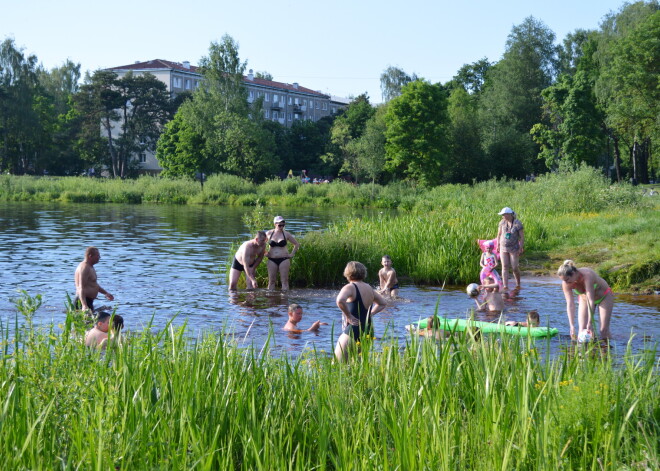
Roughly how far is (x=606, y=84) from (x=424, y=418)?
60896 mm

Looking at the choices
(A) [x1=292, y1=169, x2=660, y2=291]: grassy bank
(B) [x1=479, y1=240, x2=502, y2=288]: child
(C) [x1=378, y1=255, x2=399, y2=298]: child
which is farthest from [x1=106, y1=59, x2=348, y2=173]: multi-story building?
(B) [x1=479, y1=240, x2=502, y2=288]: child

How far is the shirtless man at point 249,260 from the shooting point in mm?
17078

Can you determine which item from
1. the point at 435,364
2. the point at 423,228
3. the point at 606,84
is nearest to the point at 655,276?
the point at 423,228

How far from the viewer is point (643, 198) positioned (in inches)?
1377

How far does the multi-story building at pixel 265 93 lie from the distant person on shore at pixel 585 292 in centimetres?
9231

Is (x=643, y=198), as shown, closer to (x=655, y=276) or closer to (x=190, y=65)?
(x=655, y=276)

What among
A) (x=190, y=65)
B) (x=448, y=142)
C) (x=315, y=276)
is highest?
(x=190, y=65)

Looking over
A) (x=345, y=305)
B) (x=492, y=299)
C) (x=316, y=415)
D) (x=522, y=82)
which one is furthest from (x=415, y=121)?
(x=316, y=415)

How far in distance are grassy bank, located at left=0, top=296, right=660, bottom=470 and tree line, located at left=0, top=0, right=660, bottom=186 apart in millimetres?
49996

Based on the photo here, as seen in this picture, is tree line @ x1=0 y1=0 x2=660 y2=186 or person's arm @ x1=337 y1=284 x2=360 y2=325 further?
tree line @ x1=0 y1=0 x2=660 y2=186

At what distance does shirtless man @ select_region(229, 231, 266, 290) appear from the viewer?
1708 cm

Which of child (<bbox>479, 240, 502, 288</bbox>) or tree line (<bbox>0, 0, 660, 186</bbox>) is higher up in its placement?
tree line (<bbox>0, 0, 660, 186</bbox>)

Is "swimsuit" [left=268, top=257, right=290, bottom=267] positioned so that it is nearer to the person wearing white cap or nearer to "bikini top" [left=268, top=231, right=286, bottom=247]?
"bikini top" [left=268, top=231, right=286, bottom=247]

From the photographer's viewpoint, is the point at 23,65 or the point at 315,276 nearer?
the point at 315,276
